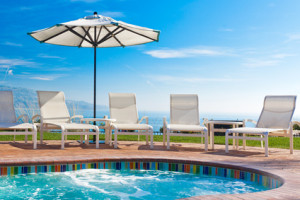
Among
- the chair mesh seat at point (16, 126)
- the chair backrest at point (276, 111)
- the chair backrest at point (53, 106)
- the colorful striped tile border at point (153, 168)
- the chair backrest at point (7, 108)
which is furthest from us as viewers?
the chair backrest at point (53, 106)

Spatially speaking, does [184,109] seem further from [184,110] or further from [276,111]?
[276,111]

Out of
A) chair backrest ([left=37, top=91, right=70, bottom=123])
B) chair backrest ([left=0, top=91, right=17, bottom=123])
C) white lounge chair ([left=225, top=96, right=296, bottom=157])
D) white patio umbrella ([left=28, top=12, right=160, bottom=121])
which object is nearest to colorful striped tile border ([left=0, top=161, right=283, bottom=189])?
white lounge chair ([left=225, top=96, right=296, bottom=157])

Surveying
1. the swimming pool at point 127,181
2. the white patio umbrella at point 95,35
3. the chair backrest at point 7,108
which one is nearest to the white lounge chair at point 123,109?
the white patio umbrella at point 95,35

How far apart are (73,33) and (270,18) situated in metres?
16.2

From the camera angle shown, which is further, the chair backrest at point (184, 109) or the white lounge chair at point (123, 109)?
the white lounge chair at point (123, 109)

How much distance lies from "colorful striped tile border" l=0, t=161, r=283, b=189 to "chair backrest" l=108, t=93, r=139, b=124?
2.49m

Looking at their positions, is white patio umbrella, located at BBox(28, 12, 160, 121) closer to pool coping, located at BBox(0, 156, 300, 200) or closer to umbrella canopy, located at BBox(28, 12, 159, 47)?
umbrella canopy, located at BBox(28, 12, 159, 47)

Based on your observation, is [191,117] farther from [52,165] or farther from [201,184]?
[52,165]

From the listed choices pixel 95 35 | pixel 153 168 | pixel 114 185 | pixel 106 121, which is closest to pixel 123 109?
pixel 106 121

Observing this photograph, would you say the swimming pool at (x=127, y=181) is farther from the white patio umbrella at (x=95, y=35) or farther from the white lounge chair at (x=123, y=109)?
the white patio umbrella at (x=95, y=35)

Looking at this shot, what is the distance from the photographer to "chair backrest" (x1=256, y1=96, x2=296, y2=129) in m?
6.46

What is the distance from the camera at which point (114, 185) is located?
402cm

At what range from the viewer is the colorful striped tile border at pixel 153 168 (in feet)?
13.6

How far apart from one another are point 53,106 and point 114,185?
3764 mm
